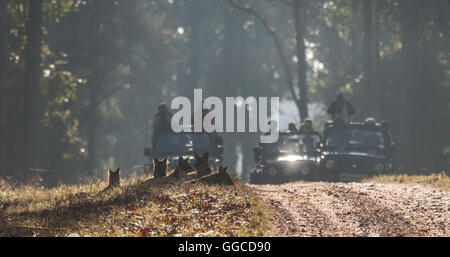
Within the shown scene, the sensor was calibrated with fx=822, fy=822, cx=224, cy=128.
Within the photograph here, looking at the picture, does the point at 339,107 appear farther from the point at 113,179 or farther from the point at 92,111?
the point at 92,111

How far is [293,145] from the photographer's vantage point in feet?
72.3

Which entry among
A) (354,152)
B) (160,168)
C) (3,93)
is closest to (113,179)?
(160,168)

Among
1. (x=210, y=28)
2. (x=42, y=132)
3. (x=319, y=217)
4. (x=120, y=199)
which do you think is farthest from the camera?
(x=210, y=28)

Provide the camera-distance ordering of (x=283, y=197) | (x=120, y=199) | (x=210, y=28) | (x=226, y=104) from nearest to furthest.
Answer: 1. (x=120, y=199)
2. (x=283, y=197)
3. (x=226, y=104)
4. (x=210, y=28)

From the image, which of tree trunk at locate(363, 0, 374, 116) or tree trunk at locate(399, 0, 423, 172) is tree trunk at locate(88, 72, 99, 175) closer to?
tree trunk at locate(363, 0, 374, 116)

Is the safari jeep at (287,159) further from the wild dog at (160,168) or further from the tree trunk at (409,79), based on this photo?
the tree trunk at (409,79)

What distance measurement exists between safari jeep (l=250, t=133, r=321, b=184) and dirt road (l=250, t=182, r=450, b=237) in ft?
13.2

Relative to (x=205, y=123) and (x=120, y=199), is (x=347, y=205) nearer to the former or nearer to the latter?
(x=120, y=199)

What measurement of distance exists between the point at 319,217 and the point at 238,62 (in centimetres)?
4333

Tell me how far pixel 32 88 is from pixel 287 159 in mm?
8895

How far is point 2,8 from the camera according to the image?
963 inches

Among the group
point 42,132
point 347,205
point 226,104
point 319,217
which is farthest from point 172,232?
point 226,104

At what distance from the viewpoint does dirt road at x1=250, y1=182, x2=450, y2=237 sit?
1100 centimetres

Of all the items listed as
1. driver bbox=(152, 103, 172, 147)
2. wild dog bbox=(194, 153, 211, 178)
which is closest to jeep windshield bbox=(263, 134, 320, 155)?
driver bbox=(152, 103, 172, 147)
